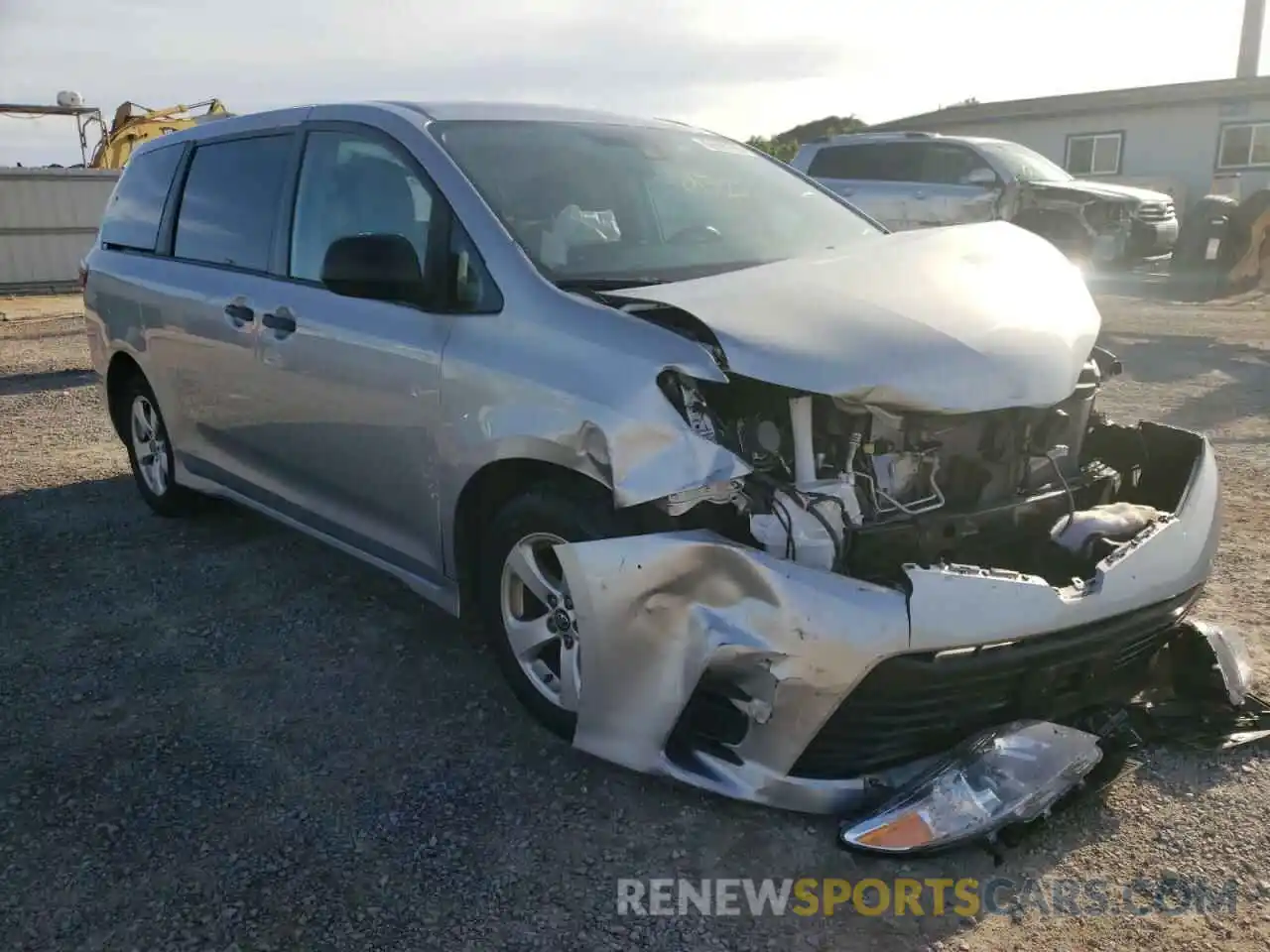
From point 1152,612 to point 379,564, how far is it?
246 centimetres

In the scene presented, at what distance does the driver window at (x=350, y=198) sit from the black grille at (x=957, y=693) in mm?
1892

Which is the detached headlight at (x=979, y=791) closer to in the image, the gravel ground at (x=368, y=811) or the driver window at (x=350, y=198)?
the gravel ground at (x=368, y=811)

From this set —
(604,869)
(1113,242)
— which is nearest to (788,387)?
(604,869)

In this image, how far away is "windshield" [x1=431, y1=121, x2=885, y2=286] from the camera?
11.1 ft

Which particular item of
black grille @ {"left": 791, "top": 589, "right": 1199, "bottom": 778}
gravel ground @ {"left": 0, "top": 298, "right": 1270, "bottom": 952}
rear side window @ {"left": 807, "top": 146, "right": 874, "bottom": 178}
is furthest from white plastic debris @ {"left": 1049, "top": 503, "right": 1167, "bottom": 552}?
rear side window @ {"left": 807, "top": 146, "right": 874, "bottom": 178}

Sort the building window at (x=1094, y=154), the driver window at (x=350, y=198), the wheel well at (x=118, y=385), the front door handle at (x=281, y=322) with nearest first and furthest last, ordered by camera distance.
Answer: the driver window at (x=350, y=198)
the front door handle at (x=281, y=322)
the wheel well at (x=118, y=385)
the building window at (x=1094, y=154)

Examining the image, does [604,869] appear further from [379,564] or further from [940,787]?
[379,564]

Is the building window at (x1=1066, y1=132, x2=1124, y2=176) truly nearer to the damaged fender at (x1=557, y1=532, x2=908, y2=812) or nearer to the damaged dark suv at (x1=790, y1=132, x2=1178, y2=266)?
the damaged dark suv at (x1=790, y1=132, x2=1178, y2=266)

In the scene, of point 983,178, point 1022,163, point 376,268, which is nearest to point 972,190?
point 983,178

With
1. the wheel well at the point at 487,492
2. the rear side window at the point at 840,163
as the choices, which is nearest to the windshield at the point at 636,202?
the wheel well at the point at 487,492

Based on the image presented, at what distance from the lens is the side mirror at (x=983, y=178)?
43.2 feet

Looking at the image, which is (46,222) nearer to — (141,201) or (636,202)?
(141,201)

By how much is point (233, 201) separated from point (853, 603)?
3.29 metres

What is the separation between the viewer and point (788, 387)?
8.79 ft
